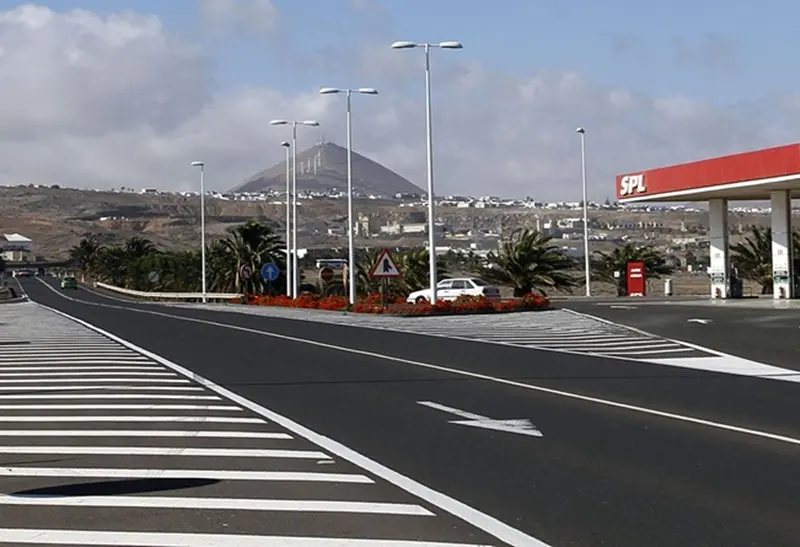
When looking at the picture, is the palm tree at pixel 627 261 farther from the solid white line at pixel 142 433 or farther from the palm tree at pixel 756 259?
the solid white line at pixel 142 433

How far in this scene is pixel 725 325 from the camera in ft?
109

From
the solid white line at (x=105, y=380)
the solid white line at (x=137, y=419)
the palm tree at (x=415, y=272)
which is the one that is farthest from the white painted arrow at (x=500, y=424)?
the palm tree at (x=415, y=272)

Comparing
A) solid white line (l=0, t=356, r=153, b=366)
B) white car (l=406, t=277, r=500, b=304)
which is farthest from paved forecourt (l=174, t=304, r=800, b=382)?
solid white line (l=0, t=356, r=153, b=366)

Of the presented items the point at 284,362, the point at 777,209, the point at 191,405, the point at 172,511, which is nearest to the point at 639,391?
the point at 191,405

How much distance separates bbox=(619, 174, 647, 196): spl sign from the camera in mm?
53125

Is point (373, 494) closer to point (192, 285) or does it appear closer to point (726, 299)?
point (726, 299)

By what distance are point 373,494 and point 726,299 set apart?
1698 inches

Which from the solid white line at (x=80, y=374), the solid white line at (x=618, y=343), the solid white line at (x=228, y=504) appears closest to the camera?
the solid white line at (x=228, y=504)

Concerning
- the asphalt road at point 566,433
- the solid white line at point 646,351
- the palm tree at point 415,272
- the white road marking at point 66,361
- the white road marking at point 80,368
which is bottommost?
the asphalt road at point 566,433

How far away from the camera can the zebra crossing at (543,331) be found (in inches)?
1061

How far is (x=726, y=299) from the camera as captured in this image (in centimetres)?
5066

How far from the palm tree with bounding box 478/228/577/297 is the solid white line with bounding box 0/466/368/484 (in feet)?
157

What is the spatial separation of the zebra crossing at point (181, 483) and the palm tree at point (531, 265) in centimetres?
4174

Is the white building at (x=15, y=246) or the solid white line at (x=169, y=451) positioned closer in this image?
the solid white line at (x=169, y=451)
